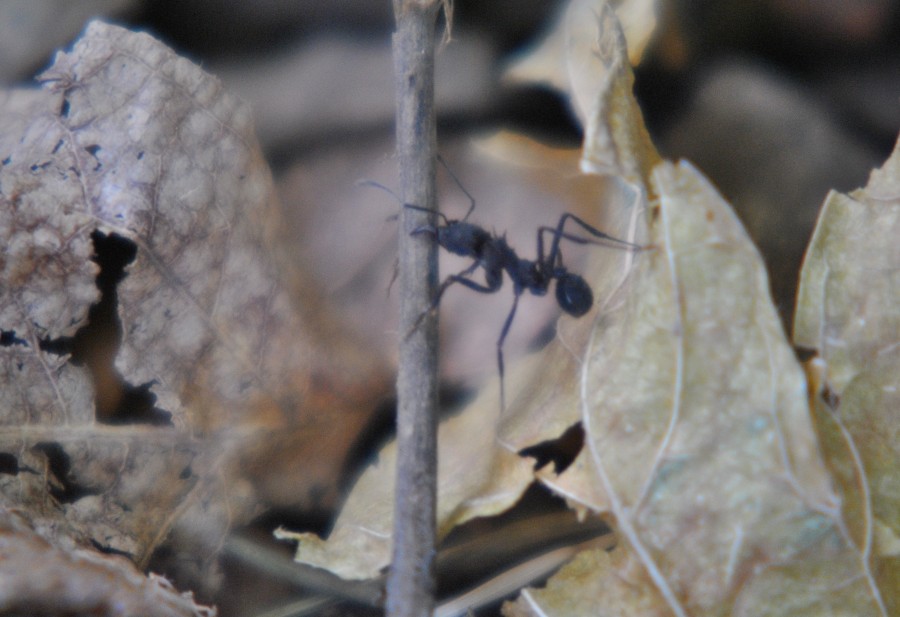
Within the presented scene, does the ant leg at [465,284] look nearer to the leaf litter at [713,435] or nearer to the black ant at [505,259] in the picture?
the black ant at [505,259]

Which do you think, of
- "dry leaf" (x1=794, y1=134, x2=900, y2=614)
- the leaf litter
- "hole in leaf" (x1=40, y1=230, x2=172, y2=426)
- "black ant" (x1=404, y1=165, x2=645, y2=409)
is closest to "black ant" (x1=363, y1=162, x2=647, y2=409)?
"black ant" (x1=404, y1=165, x2=645, y2=409)

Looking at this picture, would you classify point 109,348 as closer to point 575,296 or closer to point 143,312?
point 143,312

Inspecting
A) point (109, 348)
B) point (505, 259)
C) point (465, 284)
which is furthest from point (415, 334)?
point (109, 348)

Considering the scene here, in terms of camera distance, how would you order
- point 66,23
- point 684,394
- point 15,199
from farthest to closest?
point 66,23 → point 15,199 → point 684,394

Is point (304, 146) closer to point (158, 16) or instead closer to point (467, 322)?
point (158, 16)

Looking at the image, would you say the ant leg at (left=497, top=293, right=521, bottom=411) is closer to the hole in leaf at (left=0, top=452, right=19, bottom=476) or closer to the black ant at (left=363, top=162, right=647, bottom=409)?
the black ant at (left=363, top=162, right=647, bottom=409)

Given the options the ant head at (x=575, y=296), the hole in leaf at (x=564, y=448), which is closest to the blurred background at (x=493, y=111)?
the ant head at (x=575, y=296)

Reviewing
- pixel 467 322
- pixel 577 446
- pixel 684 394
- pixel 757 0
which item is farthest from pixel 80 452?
pixel 757 0
